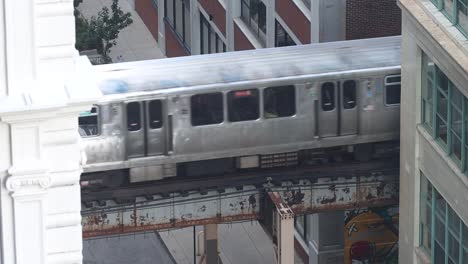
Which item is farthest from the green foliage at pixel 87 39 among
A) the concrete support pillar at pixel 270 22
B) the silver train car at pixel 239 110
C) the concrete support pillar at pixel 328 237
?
the silver train car at pixel 239 110

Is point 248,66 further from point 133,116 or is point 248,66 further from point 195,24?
point 195,24

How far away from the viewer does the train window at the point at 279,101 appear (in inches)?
1465

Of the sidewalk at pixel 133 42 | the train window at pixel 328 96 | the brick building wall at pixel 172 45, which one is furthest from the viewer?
the sidewalk at pixel 133 42

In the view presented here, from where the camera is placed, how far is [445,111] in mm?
33812

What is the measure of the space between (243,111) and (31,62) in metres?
18.9

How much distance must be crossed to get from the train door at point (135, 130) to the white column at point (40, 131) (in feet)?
55.3

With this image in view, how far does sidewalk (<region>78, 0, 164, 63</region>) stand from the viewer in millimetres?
58781

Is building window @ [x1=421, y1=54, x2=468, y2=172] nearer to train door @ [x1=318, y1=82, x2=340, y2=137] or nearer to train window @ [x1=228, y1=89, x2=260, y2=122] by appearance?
train door @ [x1=318, y1=82, x2=340, y2=137]

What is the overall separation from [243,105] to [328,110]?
2.00m

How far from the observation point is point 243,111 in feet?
122

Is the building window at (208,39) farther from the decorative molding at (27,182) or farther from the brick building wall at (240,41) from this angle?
the decorative molding at (27,182)

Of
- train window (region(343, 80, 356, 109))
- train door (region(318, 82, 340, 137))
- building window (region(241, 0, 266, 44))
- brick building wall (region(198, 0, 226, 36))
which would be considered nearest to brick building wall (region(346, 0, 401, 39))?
building window (region(241, 0, 266, 44))

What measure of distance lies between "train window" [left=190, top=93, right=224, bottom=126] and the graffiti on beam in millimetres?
6331

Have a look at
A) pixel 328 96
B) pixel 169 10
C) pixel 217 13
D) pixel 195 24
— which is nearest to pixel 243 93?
pixel 328 96
